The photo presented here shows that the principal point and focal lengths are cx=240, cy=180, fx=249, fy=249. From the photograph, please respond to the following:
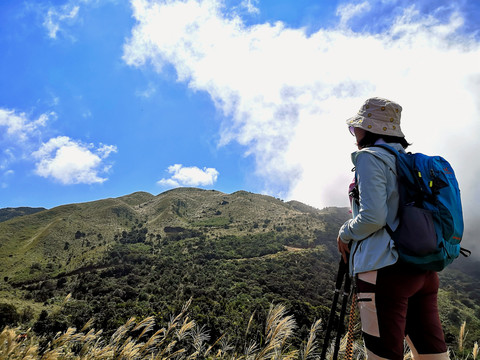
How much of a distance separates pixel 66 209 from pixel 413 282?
105213mm

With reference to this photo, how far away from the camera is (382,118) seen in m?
1.64

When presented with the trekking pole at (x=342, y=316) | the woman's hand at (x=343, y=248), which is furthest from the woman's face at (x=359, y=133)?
the trekking pole at (x=342, y=316)

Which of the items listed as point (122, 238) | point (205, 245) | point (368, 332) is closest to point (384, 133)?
point (368, 332)

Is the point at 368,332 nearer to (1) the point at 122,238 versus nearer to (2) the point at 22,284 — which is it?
(2) the point at 22,284

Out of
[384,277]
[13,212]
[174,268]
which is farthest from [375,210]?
[13,212]

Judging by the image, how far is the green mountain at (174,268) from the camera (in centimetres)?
2438

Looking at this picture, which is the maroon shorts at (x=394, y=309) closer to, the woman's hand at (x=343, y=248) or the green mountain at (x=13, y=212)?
the woman's hand at (x=343, y=248)

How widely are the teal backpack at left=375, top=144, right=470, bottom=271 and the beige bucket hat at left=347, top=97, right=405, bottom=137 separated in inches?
11.2

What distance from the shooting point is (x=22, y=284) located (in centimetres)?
4116

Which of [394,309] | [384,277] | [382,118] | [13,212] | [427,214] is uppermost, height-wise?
[13,212]

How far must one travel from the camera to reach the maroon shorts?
126 cm

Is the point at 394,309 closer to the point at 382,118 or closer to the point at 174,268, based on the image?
the point at 382,118

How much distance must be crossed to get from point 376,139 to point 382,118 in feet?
0.46

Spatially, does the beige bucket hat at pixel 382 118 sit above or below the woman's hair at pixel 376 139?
above
